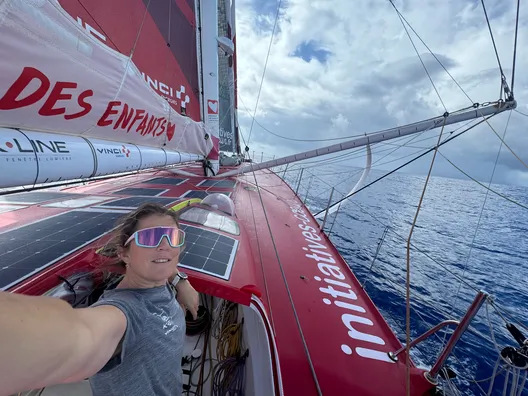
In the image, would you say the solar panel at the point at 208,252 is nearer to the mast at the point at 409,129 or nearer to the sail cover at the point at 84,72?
the sail cover at the point at 84,72

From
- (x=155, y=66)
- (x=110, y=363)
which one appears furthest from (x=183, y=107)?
(x=110, y=363)

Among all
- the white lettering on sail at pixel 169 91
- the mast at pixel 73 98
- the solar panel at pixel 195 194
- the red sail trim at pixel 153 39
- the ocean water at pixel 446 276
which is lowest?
the ocean water at pixel 446 276

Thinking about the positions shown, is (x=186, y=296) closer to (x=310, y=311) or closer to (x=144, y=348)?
(x=144, y=348)

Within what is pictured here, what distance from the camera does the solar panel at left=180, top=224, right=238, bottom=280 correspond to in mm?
1866

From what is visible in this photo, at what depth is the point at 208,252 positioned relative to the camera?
2.19m

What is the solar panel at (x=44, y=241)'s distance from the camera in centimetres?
154

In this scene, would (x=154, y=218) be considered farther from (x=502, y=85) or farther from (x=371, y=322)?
(x=502, y=85)

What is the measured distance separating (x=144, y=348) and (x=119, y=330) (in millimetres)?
204

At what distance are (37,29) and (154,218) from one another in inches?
34.5

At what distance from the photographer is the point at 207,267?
188 centimetres

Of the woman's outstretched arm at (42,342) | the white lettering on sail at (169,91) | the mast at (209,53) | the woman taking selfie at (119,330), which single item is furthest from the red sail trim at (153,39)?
the woman's outstretched arm at (42,342)

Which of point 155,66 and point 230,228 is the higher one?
point 155,66

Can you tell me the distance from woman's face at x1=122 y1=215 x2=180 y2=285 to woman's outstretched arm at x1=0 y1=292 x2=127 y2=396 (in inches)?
14.8

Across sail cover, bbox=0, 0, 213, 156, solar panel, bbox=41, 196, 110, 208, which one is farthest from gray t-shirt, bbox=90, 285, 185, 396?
solar panel, bbox=41, 196, 110, 208
